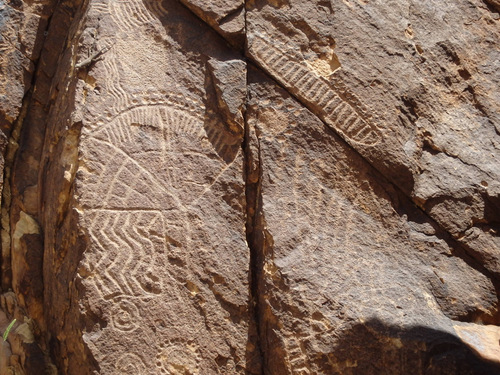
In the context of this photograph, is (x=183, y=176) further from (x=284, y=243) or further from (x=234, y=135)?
(x=284, y=243)

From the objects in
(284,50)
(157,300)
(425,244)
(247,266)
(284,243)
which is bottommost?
(157,300)

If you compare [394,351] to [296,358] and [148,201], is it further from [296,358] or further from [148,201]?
[148,201]

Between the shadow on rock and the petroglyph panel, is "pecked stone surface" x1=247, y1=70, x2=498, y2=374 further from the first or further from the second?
the petroglyph panel

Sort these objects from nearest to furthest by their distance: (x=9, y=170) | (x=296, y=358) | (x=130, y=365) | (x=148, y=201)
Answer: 1. (x=130, y=365)
2. (x=296, y=358)
3. (x=148, y=201)
4. (x=9, y=170)

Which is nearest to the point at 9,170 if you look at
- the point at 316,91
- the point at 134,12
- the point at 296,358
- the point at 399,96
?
the point at 134,12

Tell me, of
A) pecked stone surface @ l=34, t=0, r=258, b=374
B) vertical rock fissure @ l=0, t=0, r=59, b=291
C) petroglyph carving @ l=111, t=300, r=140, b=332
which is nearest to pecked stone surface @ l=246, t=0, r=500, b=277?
pecked stone surface @ l=34, t=0, r=258, b=374

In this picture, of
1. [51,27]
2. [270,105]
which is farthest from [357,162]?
[51,27]

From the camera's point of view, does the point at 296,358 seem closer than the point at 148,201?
Yes
